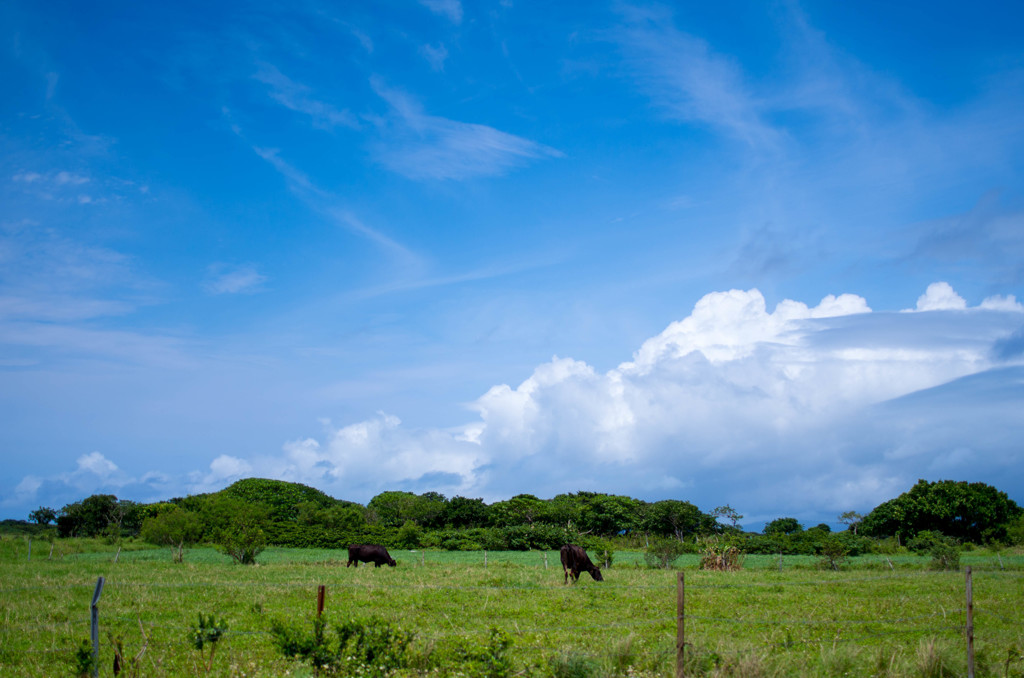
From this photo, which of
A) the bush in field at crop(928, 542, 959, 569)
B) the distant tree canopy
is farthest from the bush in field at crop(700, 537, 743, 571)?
the distant tree canopy

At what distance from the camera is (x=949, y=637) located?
42.9ft

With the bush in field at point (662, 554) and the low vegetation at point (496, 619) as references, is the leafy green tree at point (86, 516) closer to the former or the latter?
the low vegetation at point (496, 619)

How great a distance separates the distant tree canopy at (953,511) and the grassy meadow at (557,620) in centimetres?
3767

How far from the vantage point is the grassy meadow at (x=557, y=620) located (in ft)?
34.9

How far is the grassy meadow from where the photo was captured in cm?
1062

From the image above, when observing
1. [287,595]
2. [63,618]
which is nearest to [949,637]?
[287,595]

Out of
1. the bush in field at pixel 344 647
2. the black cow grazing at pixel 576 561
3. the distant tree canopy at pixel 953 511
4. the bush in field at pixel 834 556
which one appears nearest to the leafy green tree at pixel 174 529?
the black cow grazing at pixel 576 561

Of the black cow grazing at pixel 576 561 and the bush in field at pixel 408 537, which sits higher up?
the black cow grazing at pixel 576 561

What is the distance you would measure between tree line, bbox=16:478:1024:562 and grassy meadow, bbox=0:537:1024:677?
14.4 metres

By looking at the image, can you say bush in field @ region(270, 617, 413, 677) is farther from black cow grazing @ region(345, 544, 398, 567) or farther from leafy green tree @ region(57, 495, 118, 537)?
leafy green tree @ region(57, 495, 118, 537)

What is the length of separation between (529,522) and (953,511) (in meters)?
37.4

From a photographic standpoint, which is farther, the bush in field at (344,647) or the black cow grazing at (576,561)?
the black cow grazing at (576,561)

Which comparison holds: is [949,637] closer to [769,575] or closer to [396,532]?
[769,575]

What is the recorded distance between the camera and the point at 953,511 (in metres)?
59.3
